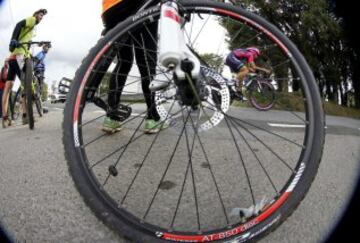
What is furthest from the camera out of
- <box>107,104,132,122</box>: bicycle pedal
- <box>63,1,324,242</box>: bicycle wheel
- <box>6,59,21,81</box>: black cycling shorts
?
<box>6,59,21,81</box>: black cycling shorts

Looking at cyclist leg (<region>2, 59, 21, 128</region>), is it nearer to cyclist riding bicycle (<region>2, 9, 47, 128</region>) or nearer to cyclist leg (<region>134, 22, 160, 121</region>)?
cyclist riding bicycle (<region>2, 9, 47, 128</region>)

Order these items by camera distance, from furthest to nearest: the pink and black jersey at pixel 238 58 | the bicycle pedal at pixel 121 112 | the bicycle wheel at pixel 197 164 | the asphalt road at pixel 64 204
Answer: the bicycle pedal at pixel 121 112
the pink and black jersey at pixel 238 58
the asphalt road at pixel 64 204
the bicycle wheel at pixel 197 164

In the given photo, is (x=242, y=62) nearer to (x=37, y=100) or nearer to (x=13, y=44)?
(x=13, y=44)

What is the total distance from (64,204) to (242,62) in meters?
1.30

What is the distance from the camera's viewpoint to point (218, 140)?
3070 millimetres

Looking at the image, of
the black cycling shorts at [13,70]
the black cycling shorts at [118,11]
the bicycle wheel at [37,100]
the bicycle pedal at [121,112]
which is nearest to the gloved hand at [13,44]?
the black cycling shorts at [13,70]

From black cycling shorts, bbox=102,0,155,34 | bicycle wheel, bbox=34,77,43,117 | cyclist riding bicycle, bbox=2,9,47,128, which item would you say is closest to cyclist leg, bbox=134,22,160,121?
black cycling shorts, bbox=102,0,155,34

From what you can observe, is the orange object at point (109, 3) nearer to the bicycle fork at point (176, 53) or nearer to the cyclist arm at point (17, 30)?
the bicycle fork at point (176, 53)

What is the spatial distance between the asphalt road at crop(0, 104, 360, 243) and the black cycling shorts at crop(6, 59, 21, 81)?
9.98 ft

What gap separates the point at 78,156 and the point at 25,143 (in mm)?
2237

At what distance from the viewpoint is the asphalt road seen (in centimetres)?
149

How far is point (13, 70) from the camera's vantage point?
18.2 feet

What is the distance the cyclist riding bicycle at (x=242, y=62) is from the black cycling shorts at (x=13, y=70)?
417 cm

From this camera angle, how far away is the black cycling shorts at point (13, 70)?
5414 millimetres
